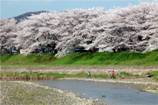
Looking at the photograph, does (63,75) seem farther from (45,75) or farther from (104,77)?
(104,77)

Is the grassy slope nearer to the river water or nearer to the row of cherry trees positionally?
the row of cherry trees

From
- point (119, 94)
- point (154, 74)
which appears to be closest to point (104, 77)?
point (154, 74)

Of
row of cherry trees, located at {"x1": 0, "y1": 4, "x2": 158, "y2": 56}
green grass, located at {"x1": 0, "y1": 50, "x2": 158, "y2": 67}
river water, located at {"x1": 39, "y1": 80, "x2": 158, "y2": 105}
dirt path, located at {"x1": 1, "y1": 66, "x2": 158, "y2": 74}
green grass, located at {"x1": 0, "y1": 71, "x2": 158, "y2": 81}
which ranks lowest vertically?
river water, located at {"x1": 39, "y1": 80, "x2": 158, "y2": 105}

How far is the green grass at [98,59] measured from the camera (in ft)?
191

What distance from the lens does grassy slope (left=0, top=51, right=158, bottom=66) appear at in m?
58.2

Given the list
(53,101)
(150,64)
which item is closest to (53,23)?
(150,64)

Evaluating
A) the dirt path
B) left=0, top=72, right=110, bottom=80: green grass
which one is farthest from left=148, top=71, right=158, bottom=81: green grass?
left=0, top=72, right=110, bottom=80: green grass

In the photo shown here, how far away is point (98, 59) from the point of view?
64.1m

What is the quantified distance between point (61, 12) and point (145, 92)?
4807 centimetres

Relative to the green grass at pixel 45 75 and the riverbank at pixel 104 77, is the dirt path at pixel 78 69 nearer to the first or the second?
the riverbank at pixel 104 77

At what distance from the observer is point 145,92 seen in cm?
3806

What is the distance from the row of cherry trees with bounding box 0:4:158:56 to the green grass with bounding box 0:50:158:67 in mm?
1668

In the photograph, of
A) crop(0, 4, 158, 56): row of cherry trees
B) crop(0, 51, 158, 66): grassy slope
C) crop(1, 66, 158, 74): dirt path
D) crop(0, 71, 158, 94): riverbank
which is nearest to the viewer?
crop(0, 71, 158, 94): riverbank

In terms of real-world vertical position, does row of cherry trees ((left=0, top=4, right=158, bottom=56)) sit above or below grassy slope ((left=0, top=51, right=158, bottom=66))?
above
